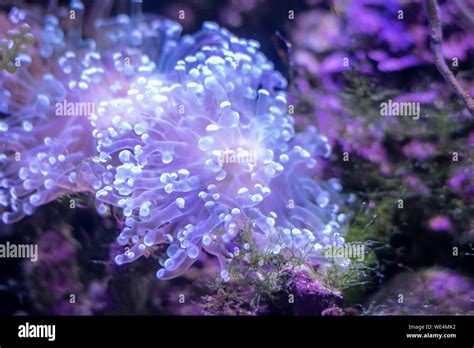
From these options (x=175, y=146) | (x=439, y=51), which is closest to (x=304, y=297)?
(x=175, y=146)

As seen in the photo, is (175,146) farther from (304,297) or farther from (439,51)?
(439,51)

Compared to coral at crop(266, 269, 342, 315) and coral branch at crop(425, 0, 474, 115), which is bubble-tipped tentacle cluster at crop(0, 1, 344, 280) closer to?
coral at crop(266, 269, 342, 315)

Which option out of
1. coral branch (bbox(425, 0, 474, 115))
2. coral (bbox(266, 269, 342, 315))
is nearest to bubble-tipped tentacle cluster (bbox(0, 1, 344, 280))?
coral (bbox(266, 269, 342, 315))

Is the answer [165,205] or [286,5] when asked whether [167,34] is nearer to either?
[286,5]

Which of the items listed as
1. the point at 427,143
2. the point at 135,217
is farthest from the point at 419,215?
the point at 135,217

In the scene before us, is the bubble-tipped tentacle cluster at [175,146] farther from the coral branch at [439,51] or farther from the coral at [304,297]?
the coral branch at [439,51]

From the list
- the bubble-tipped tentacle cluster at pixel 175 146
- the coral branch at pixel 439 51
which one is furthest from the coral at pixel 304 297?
the coral branch at pixel 439 51
